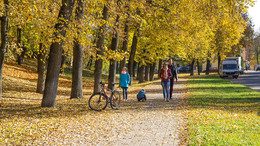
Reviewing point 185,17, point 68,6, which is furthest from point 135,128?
point 185,17

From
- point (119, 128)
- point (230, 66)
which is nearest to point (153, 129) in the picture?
point (119, 128)

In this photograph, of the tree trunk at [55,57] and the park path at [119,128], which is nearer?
the park path at [119,128]

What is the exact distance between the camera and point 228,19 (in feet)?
44.7

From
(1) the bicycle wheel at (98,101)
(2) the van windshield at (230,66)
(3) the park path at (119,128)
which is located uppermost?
(2) the van windshield at (230,66)

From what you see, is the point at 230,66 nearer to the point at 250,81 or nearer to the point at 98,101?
the point at 250,81

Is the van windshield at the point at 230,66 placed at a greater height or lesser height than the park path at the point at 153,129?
greater

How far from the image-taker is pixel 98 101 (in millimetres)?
12828

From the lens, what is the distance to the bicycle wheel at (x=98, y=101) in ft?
42.0

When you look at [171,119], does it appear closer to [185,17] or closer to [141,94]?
[141,94]

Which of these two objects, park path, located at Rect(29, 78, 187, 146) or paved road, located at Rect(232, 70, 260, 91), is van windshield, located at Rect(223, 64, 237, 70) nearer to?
paved road, located at Rect(232, 70, 260, 91)

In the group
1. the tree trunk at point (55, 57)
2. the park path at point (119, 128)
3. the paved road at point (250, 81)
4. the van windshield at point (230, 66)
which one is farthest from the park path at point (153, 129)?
the van windshield at point (230, 66)

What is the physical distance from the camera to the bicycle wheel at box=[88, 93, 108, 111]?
12805 mm

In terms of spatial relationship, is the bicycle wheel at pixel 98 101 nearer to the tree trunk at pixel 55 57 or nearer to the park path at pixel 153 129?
the park path at pixel 153 129

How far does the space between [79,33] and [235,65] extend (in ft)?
123
